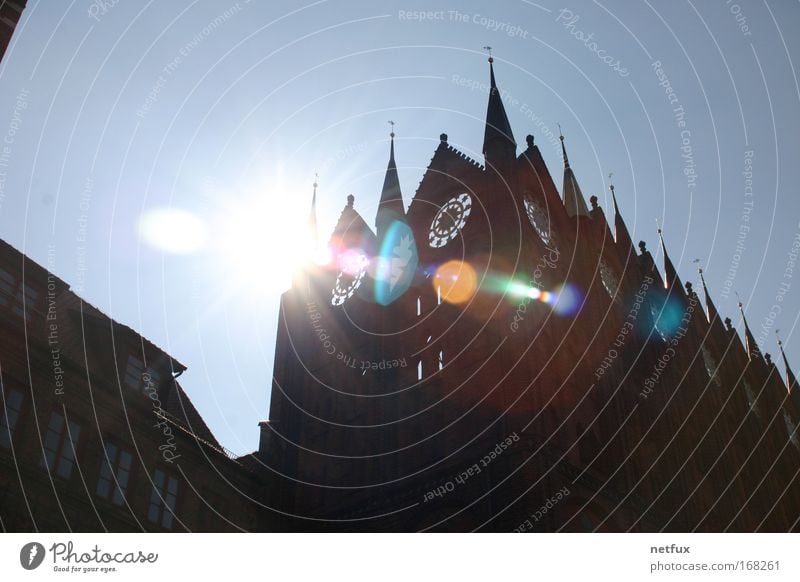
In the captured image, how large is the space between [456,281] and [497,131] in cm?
788

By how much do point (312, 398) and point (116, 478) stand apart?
16348 mm

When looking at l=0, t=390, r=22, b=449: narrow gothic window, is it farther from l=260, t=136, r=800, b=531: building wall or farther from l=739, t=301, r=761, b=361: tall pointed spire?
l=739, t=301, r=761, b=361: tall pointed spire

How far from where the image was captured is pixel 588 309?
42969mm

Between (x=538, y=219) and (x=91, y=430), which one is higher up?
(x=538, y=219)

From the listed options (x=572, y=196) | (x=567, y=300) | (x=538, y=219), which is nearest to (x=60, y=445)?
(x=567, y=300)

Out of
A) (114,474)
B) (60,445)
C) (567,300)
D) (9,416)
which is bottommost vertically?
(114,474)

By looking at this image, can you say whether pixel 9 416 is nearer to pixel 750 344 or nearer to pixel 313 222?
pixel 313 222

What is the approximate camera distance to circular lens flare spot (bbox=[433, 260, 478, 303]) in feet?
129

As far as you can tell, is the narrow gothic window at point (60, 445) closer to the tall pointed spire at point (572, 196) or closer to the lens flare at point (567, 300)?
the lens flare at point (567, 300)

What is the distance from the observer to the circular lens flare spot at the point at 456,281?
3919 centimetres

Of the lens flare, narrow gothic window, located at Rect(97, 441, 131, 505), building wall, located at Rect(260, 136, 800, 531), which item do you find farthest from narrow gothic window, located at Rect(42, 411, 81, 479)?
the lens flare

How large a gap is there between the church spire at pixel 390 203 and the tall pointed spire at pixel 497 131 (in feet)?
18.7

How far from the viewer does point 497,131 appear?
43.1m
